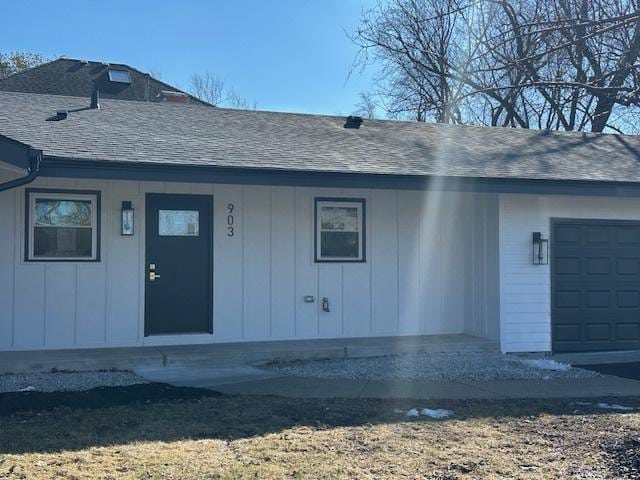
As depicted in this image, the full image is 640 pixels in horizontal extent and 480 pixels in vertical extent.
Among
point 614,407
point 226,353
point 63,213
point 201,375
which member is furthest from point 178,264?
point 614,407

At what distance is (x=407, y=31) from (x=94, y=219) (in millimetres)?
20619

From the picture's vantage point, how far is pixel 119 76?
2845 centimetres

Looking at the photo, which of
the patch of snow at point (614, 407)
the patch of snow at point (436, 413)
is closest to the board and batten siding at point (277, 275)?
the patch of snow at point (614, 407)

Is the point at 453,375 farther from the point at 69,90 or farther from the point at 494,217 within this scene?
the point at 69,90

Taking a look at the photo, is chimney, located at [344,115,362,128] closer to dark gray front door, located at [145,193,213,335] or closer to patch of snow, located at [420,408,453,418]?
dark gray front door, located at [145,193,213,335]

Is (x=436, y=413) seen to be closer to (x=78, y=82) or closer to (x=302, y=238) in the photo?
(x=302, y=238)

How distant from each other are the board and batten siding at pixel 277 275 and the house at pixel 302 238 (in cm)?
2

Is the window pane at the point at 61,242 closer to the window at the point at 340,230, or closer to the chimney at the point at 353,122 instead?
the window at the point at 340,230

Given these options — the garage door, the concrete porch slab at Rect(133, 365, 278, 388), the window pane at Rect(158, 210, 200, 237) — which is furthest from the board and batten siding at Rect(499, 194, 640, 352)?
the window pane at Rect(158, 210, 200, 237)

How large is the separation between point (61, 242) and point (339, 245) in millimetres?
4219

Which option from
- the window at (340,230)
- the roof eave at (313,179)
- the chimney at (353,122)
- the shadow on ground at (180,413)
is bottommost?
the shadow on ground at (180,413)

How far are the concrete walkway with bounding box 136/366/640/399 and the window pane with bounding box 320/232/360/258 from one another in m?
2.71

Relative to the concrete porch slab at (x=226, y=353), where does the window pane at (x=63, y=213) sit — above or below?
above

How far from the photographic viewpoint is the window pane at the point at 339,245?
37.3ft
